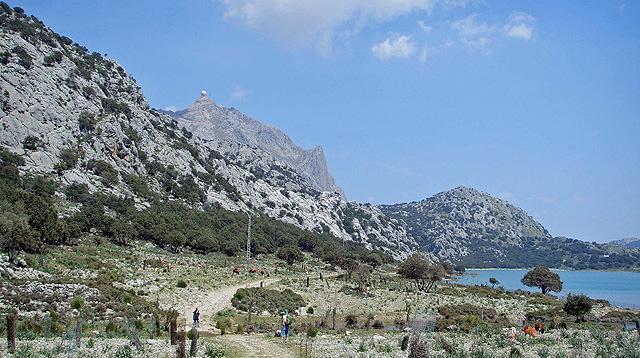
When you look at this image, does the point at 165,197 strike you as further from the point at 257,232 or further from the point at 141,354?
the point at 141,354

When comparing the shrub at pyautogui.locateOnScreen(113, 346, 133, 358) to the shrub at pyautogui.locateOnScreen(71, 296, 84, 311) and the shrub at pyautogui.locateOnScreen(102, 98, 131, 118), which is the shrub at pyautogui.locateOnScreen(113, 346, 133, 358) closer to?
the shrub at pyautogui.locateOnScreen(71, 296, 84, 311)

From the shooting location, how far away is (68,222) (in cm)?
7038

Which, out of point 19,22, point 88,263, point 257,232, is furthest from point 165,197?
point 88,263

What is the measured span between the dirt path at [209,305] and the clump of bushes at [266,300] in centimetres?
115

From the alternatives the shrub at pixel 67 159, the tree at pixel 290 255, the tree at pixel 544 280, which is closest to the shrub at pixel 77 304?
the shrub at pixel 67 159

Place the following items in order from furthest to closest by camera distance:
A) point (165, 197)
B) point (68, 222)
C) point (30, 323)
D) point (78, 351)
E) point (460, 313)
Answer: point (165, 197) → point (68, 222) → point (460, 313) → point (30, 323) → point (78, 351)

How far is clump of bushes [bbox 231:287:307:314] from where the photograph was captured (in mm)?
46844

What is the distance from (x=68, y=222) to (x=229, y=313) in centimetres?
3935

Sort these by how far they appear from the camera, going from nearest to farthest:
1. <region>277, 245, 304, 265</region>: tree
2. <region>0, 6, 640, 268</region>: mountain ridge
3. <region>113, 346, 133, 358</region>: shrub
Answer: <region>113, 346, 133, 358</region>: shrub
<region>0, 6, 640, 268</region>: mountain ridge
<region>277, 245, 304, 265</region>: tree

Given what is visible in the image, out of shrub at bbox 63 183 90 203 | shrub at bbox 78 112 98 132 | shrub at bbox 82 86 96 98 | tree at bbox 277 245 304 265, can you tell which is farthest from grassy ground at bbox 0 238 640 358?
shrub at bbox 82 86 96 98

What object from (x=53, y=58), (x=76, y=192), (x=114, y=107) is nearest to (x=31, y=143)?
(x=76, y=192)

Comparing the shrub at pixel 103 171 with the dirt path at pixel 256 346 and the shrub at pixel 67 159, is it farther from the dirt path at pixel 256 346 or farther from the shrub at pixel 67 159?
the dirt path at pixel 256 346

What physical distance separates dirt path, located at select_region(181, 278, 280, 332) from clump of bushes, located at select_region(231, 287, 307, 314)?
45.1 inches

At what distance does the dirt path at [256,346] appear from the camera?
24625 mm
